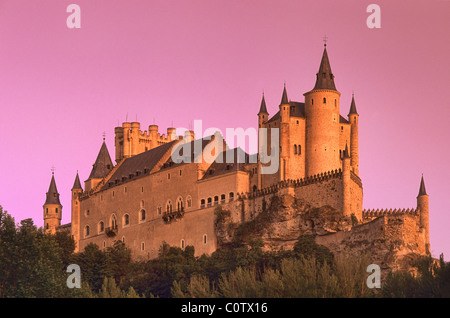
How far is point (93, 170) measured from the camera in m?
151

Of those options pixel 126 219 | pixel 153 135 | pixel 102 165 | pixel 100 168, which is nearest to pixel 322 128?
pixel 126 219

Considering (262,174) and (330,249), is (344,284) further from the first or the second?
(262,174)

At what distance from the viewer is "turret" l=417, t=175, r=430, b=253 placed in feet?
407

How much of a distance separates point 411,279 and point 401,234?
18.6 metres

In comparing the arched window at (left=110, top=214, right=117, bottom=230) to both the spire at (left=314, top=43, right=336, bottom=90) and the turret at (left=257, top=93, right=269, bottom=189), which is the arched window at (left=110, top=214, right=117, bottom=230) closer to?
the turret at (left=257, top=93, right=269, bottom=189)

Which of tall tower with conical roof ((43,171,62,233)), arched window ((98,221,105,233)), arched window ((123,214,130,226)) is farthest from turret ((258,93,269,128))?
tall tower with conical roof ((43,171,62,233))

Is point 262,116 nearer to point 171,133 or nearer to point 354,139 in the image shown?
point 354,139

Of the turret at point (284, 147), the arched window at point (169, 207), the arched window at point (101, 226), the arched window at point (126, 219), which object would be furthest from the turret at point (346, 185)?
the arched window at point (101, 226)

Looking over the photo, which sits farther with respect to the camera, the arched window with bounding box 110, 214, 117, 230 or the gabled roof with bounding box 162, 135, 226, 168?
the arched window with bounding box 110, 214, 117, 230

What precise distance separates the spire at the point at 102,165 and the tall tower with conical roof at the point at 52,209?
23.3m

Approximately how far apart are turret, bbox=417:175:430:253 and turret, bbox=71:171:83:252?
4387cm
